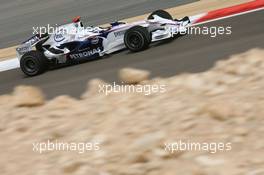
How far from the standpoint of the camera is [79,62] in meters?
10.4

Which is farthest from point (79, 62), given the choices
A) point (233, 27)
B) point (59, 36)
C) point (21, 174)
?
point (21, 174)

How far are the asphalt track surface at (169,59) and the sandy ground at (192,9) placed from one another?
1.79 metres

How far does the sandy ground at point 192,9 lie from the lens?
12.3 metres

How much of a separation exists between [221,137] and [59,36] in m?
6.45

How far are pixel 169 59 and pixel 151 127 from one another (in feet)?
13.2

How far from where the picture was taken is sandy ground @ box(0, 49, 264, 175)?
3.96 m

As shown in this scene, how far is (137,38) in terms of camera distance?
955 centimetres

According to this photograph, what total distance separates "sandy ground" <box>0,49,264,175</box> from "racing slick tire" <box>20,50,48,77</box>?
12.2ft

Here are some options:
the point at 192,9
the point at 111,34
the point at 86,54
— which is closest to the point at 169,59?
the point at 111,34

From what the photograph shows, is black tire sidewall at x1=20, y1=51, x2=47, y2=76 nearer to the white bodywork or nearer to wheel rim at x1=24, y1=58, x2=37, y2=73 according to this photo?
wheel rim at x1=24, y1=58, x2=37, y2=73

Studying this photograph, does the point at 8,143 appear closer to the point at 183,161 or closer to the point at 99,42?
the point at 183,161

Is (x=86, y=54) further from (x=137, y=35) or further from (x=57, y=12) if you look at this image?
(x=57, y=12)

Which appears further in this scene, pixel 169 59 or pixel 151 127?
pixel 169 59

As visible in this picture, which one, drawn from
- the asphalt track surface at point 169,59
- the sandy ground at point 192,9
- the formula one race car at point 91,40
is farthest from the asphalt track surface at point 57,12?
the asphalt track surface at point 169,59
